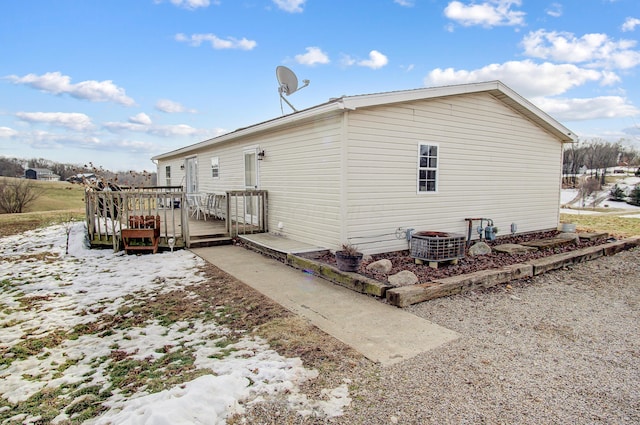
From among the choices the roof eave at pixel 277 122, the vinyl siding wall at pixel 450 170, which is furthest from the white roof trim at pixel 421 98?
the vinyl siding wall at pixel 450 170

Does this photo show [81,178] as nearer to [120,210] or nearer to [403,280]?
[120,210]

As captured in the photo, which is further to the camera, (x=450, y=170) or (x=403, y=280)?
(x=450, y=170)

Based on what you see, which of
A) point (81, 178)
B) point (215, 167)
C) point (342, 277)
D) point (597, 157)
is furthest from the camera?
point (597, 157)

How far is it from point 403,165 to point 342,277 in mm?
2953

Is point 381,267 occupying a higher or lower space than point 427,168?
lower

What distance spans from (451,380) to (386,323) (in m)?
1.12

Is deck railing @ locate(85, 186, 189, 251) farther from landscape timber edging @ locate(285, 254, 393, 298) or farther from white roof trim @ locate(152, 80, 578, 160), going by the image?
landscape timber edging @ locate(285, 254, 393, 298)

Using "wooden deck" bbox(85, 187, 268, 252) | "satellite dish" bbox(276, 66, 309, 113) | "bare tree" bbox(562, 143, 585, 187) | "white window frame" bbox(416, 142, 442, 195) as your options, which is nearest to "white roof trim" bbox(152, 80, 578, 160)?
"white window frame" bbox(416, 142, 442, 195)

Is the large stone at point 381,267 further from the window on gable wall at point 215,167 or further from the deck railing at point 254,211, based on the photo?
the window on gable wall at point 215,167

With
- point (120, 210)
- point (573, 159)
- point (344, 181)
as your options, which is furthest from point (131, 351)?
point (573, 159)

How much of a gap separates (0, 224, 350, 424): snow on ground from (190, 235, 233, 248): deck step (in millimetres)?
1494

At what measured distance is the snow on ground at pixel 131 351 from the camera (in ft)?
7.20

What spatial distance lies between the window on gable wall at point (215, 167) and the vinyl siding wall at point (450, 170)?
6.96 meters

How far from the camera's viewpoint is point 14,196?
1781 cm
